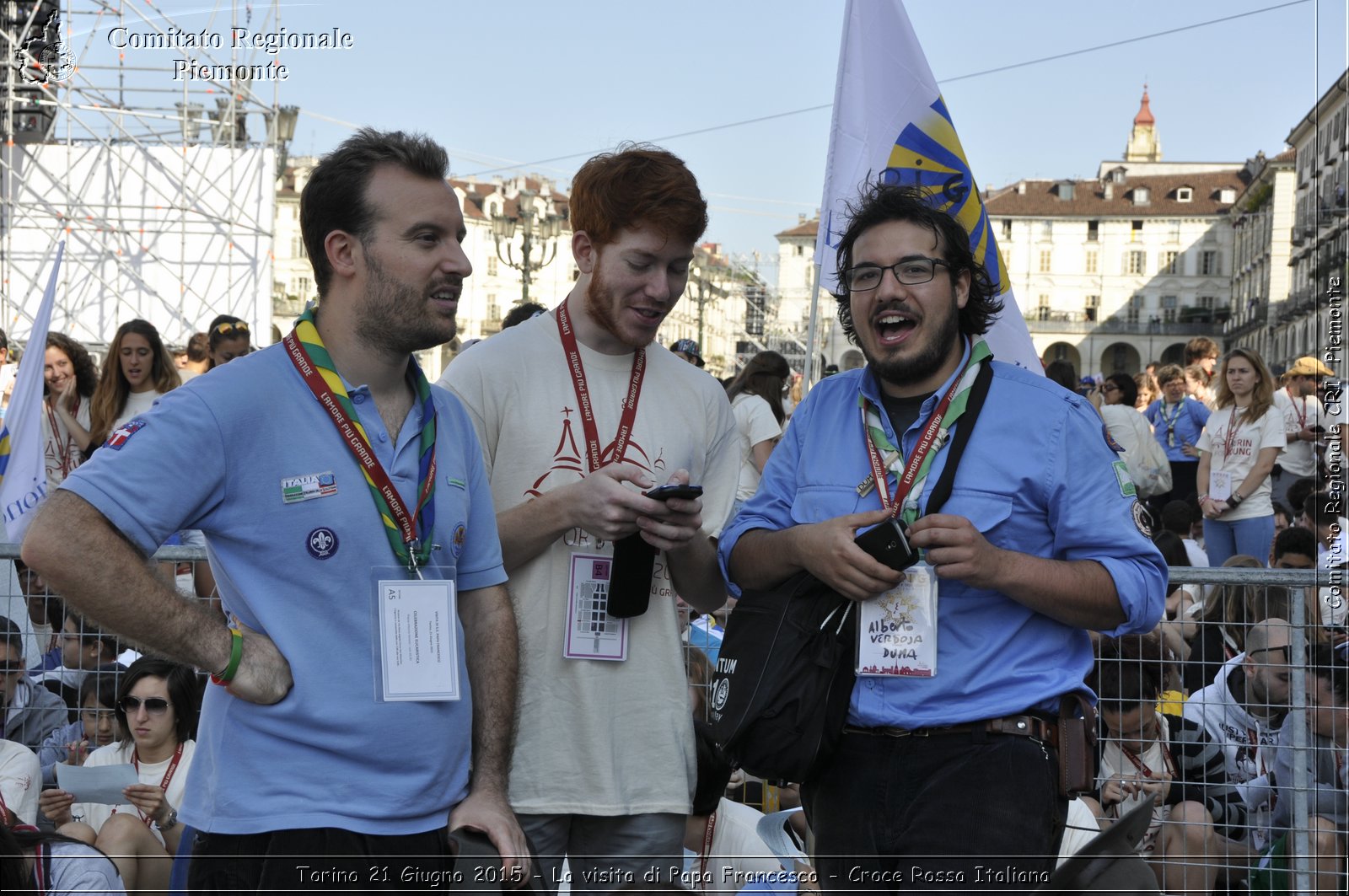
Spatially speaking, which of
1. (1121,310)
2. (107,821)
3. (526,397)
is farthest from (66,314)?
(1121,310)

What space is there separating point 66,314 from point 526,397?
2452 cm

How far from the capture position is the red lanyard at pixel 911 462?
2.82m

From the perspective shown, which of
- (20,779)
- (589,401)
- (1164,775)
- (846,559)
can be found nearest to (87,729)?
(20,779)

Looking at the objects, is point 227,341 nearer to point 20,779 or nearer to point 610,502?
point 20,779

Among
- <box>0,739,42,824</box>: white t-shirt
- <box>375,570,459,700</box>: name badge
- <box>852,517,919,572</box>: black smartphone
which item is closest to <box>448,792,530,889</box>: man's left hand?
<box>375,570,459,700</box>: name badge

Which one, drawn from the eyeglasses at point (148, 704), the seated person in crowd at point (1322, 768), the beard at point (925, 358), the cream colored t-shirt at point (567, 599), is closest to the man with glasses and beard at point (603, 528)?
the cream colored t-shirt at point (567, 599)

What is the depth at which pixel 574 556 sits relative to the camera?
3072 mm

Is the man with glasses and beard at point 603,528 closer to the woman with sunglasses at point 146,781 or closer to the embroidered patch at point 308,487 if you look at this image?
the embroidered patch at point 308,487

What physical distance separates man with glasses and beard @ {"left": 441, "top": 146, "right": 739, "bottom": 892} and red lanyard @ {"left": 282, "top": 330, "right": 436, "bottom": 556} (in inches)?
18.8

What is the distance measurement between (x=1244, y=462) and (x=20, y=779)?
8.01 meters

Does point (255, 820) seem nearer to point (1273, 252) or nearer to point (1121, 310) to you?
point (1273, 252)

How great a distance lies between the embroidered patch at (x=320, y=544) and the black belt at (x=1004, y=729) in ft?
3.80

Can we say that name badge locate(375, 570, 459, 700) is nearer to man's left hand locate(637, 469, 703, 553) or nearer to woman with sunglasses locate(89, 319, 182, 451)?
man's left hand locate(637, 469, 703, 553)

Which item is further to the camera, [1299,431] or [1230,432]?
[1299,431]
